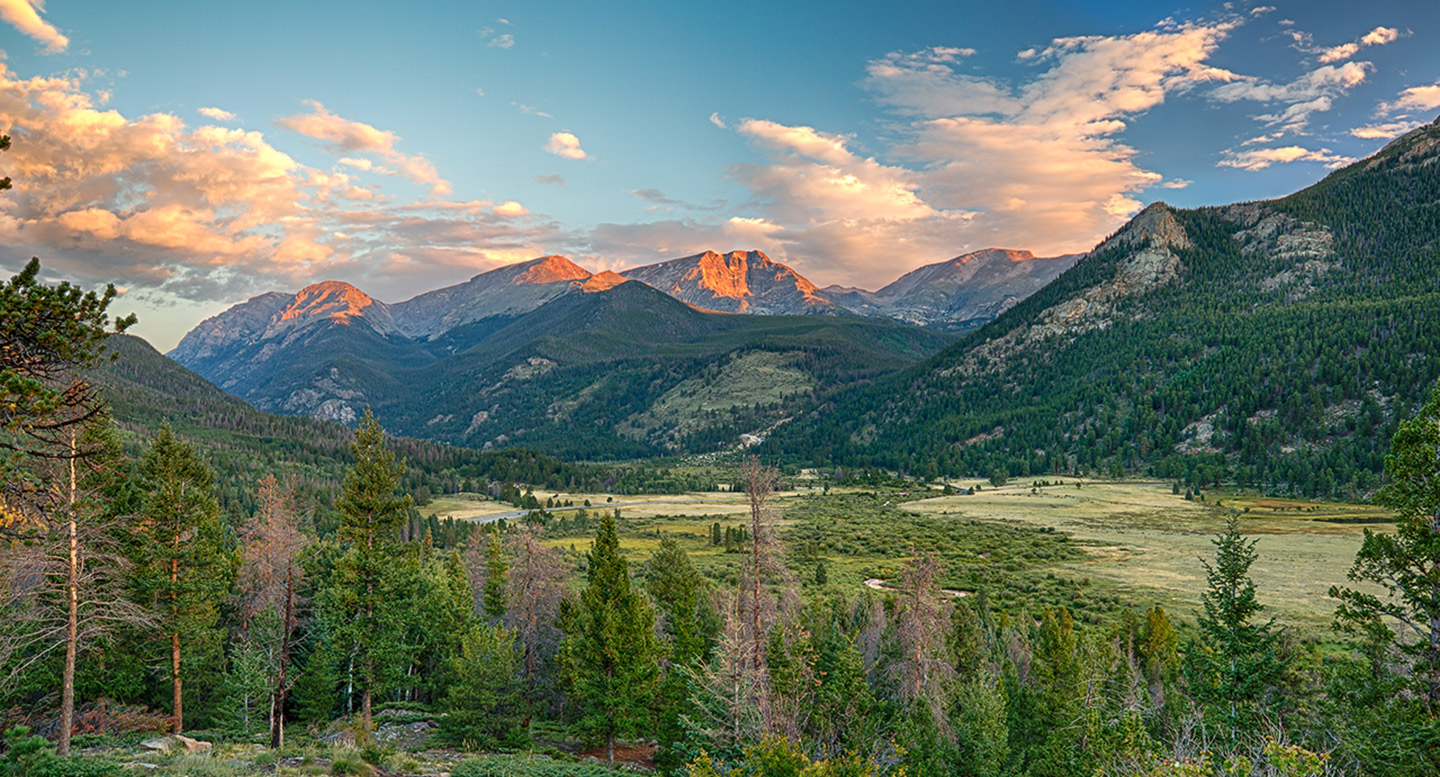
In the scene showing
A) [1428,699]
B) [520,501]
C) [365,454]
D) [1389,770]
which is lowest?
[520,501]

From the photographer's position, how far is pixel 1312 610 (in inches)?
2371

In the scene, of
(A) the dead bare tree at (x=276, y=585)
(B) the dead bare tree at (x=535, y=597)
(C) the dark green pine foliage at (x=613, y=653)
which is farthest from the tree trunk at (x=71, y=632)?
(B) the dead bare tree at (x=535, y=597)

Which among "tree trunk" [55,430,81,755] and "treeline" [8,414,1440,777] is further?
"tree trunk" [55,430,81,755]

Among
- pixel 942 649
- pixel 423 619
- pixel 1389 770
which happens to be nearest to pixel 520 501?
pixel 423 619

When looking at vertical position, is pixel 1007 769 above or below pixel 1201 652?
below

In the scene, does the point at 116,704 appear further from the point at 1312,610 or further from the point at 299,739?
the point at 1312,610

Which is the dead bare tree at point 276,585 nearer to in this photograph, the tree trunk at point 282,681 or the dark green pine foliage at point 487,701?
the tree trunk at point 282,681

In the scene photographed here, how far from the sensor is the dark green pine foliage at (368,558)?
117 ft

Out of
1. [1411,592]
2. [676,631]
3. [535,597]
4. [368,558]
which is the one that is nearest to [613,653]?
[676,631]

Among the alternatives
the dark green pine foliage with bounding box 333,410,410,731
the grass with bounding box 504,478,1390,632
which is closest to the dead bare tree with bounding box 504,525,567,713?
the dark green pine foliage with bounding box 333,410,410,731

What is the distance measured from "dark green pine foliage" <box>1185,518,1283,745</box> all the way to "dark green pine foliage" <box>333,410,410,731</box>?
1547 inches

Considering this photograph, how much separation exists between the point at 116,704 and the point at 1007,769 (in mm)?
48808

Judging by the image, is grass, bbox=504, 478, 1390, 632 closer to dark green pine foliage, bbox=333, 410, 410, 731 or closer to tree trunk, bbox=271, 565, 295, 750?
dark green pine foliage, bbox=333, 410, 410, 731

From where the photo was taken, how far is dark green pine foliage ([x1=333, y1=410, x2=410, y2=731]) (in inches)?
1407
